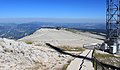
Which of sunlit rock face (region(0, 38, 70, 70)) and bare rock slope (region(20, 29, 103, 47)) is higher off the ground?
sunlit rock face (region(0, 38, 70, 70))

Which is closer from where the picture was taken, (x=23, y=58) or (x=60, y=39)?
(x=23, y=58)

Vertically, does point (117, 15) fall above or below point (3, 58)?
above

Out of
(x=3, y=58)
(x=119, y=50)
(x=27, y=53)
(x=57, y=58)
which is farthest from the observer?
(x=119, y=50)

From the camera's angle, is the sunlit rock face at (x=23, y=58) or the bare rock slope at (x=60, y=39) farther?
the bare rock slope at (x=60, y=39)

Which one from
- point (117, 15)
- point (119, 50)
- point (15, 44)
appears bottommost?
point (119, 50)

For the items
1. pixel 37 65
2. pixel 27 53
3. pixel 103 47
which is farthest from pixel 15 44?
pixel 103 47

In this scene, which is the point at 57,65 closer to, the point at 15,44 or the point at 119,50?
the point at 15,44

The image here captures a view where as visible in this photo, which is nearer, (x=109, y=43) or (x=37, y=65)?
(x=37, y=65)

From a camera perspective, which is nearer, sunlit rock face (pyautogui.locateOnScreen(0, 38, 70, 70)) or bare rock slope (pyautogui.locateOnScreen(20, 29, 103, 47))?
sunlit rock face (pyautogui.locateOnScreen(0, 38, 70, 70))

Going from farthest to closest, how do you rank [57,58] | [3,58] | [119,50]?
1. [119,50]
2. [57,58]
3. [3,58]

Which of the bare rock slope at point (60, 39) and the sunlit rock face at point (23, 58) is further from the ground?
the sunlit rock face at point (23, 58)

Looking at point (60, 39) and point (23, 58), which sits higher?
point (23, 58)
